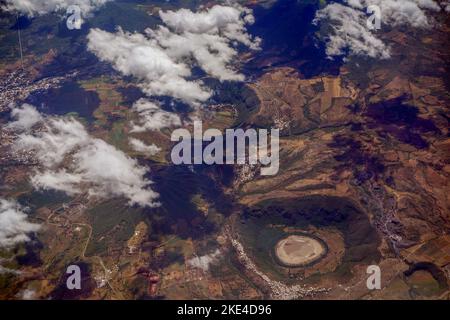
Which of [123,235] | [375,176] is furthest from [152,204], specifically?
[375,176]

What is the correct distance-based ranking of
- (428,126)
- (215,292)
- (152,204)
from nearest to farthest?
(215,292) → (152,204) → (428,126)

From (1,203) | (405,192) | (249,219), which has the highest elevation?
(405,192)

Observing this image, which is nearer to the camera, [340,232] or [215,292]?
[215,292]

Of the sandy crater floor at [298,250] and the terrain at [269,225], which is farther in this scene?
the sandy crater floor at [298,250]

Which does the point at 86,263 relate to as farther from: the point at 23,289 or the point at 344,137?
the point at 344,137

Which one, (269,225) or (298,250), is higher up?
(298,250)

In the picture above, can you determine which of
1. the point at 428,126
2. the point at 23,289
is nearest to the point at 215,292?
the point at 23,289

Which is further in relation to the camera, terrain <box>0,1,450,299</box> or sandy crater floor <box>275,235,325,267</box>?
sandy crater floor <box>275,235,325,267</box>

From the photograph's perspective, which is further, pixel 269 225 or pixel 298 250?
pixel 269 225

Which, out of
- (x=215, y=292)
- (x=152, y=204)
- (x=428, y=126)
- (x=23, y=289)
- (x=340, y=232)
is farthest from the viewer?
(x=428, y=126)

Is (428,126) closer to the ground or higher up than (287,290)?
higher up
